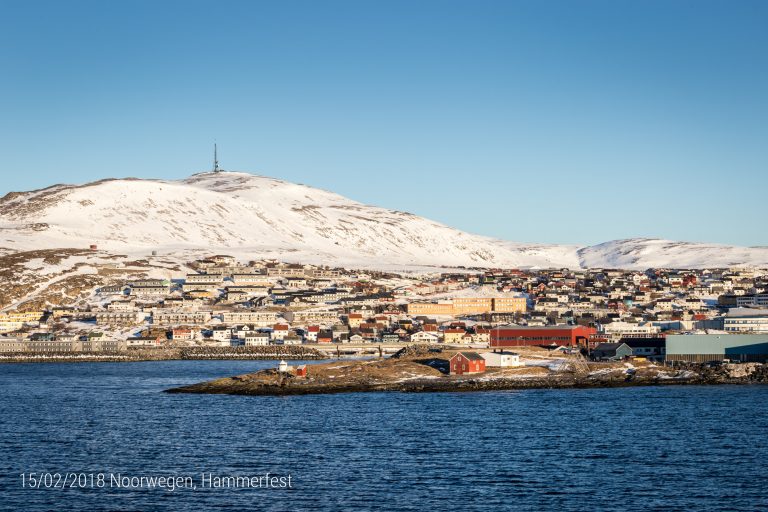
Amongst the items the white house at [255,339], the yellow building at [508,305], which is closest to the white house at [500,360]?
the white house at [255,339]

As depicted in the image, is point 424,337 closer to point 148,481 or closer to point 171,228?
point 148,481

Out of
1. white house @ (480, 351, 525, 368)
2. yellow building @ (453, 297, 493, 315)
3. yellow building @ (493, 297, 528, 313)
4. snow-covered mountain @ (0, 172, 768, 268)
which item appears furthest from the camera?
snow-covered mountain @ (0, 172, 768, 268)

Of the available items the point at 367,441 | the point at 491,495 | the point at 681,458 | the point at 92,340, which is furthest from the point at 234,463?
the point at 92,340

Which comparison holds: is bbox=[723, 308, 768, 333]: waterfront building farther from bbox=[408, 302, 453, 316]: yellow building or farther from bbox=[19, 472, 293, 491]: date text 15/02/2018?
bbox=[19, 472, 293, 491]: date text 15/02/2018

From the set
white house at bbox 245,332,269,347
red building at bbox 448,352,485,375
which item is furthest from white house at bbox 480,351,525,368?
white house at bbox 245,332,269,347

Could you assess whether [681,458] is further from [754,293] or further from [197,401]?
[754,293]

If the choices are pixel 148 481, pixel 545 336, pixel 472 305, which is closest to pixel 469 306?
pixel 472 305

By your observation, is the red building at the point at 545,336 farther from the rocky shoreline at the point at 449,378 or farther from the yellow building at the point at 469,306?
the yellow building at the point at 469,306
